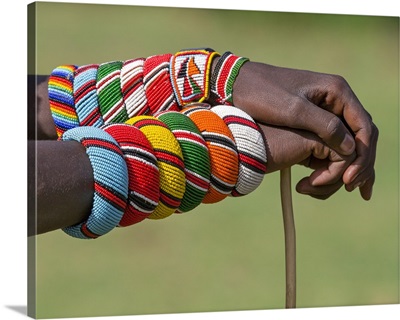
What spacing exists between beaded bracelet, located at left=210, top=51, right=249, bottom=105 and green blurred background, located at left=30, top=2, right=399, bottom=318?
1.13 ft

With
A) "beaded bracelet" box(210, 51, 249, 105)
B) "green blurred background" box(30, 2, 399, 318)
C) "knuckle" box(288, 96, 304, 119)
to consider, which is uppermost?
"beaded bracelet" box(210, 51, 249, 105)

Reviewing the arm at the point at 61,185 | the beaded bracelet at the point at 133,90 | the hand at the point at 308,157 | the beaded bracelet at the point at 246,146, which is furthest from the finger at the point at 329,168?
the arm at the point at 61,185

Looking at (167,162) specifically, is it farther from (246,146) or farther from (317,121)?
(317,121)

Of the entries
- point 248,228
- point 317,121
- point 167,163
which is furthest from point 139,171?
point 248,228

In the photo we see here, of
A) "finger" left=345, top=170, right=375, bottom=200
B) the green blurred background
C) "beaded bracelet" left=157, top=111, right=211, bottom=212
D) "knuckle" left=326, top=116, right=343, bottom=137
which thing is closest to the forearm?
"beaded bracelet" left=157, top=111, right=211, bottom=212

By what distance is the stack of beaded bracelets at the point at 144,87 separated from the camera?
143 centimetres

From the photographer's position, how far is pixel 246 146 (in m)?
A: 1.33

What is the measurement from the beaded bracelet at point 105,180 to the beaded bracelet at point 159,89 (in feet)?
0.73

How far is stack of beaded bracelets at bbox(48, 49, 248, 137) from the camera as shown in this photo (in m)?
1.43

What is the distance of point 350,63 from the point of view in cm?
207

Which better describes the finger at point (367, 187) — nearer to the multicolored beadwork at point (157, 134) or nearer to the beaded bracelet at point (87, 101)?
the multicolored beadwork at point (157, 134)

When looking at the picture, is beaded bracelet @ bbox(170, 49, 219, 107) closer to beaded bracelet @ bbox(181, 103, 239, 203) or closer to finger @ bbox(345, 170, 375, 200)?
beaded bracelet @ bbox(181, 103, 239, 203)

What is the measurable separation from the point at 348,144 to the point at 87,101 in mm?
355

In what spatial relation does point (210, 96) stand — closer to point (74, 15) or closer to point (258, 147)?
point (258, 147)
